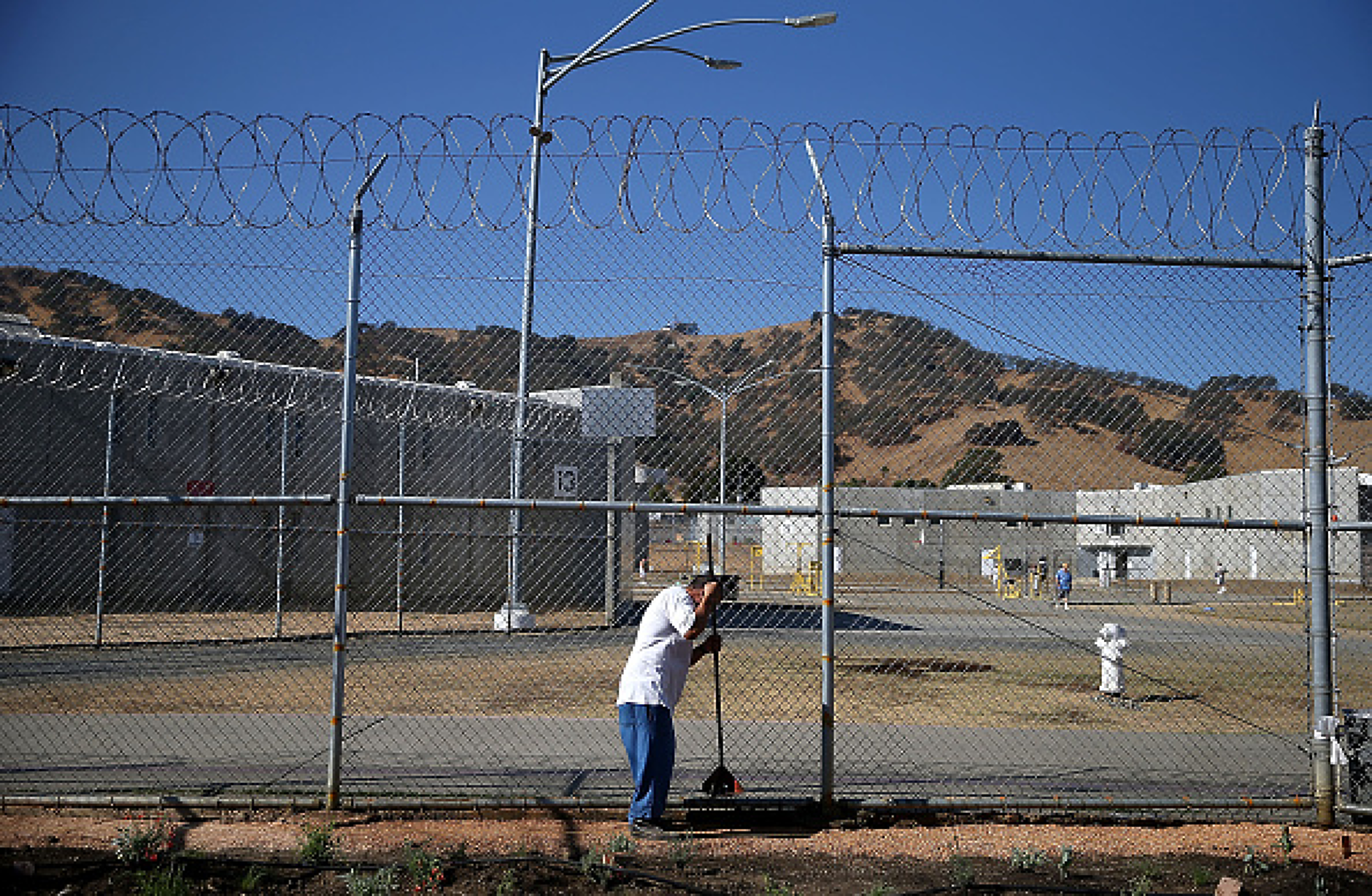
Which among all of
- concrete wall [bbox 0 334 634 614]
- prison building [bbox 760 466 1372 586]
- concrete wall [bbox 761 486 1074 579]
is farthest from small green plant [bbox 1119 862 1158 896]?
prison building [bbox 760 466 1372 586]

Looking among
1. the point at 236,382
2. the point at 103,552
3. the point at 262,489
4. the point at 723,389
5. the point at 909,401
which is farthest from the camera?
the point at 262,489

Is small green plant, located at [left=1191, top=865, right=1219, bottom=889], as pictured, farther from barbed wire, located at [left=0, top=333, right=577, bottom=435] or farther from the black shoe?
barbed wire, located at [left=0, top=333, right=577, bottom=435]

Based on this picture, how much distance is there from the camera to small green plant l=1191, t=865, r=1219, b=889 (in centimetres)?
530

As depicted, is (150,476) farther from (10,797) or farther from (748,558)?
(748,558)

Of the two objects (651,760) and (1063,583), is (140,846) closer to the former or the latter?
(651,760)

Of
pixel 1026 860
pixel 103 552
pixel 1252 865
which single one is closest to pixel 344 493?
pixel 1026 860

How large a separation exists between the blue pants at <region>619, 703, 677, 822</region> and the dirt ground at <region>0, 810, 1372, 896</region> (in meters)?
0.21

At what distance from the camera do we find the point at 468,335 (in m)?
12.6

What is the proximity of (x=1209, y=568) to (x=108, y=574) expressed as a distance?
4097 cm

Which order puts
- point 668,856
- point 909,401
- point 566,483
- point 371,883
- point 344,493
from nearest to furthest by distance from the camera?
1. point 371,883
2. point 668,856
3. point 344,493
4. point 909,401
5. point 566,483

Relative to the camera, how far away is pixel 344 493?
6.50 m

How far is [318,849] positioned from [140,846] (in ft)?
2.78

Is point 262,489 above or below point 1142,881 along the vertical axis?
above

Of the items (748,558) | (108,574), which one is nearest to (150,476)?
(108,574)
